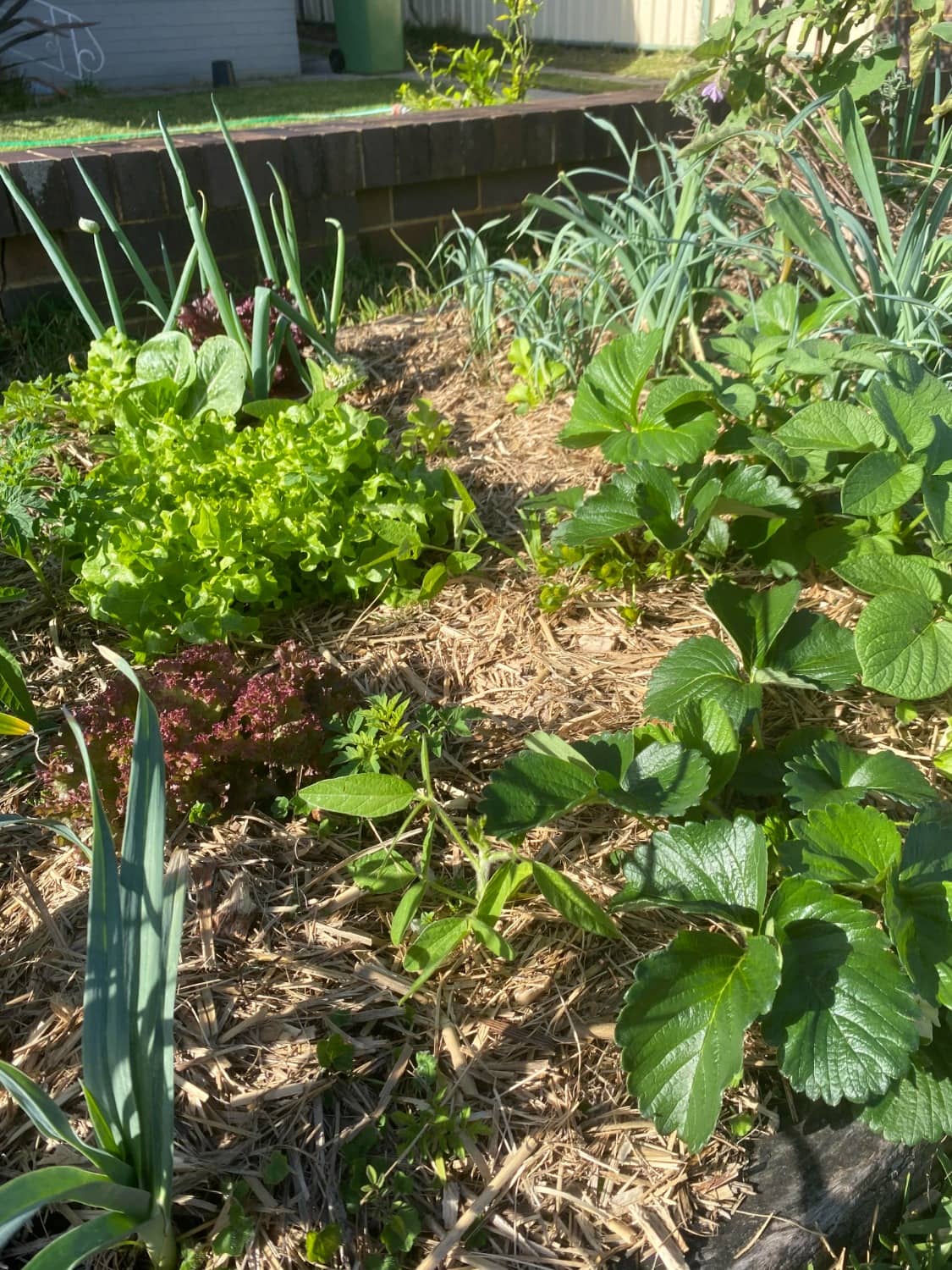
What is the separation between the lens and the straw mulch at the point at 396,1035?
118cm

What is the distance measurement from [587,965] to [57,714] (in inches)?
41.4

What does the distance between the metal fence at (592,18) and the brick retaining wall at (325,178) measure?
8.68 meters

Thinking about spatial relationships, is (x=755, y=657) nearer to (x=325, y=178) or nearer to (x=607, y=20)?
(x=325, y=178)

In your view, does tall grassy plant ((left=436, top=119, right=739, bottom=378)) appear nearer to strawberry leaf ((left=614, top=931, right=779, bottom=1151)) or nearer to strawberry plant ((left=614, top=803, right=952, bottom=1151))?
strawberry plant ((left=614, top=803, right=952, bottom=1151))

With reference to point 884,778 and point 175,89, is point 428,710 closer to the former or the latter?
point 884,778

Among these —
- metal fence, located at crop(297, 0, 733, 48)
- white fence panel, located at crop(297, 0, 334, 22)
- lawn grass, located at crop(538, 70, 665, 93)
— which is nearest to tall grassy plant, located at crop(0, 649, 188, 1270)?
lawn grass, located at crop(538, 70, 665, 93)

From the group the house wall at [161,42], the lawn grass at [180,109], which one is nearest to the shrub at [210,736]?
the lawn grass at [180,109]

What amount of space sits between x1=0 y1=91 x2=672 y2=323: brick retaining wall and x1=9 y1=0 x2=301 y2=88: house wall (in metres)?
7.81

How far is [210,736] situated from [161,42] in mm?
11672

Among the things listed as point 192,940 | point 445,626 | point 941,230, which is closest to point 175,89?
point 941,230

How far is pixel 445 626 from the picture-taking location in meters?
2.04

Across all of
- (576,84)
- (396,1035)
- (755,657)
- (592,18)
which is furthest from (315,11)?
(396,1035)

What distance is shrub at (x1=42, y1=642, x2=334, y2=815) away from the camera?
158 cm

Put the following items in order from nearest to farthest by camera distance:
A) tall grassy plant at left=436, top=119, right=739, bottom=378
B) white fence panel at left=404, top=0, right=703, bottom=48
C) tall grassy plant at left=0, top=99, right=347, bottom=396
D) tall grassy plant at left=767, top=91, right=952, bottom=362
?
tall grassy plant at left=767, top=91, right=952, bottom=362 → tall grassy plant at left=0, top=99, right=347, bottom=396 → tall grassy plant at left=436, top=119, right=739, bottom=378 → white fence panel at left=404, top=0, right=703, bottom=48
